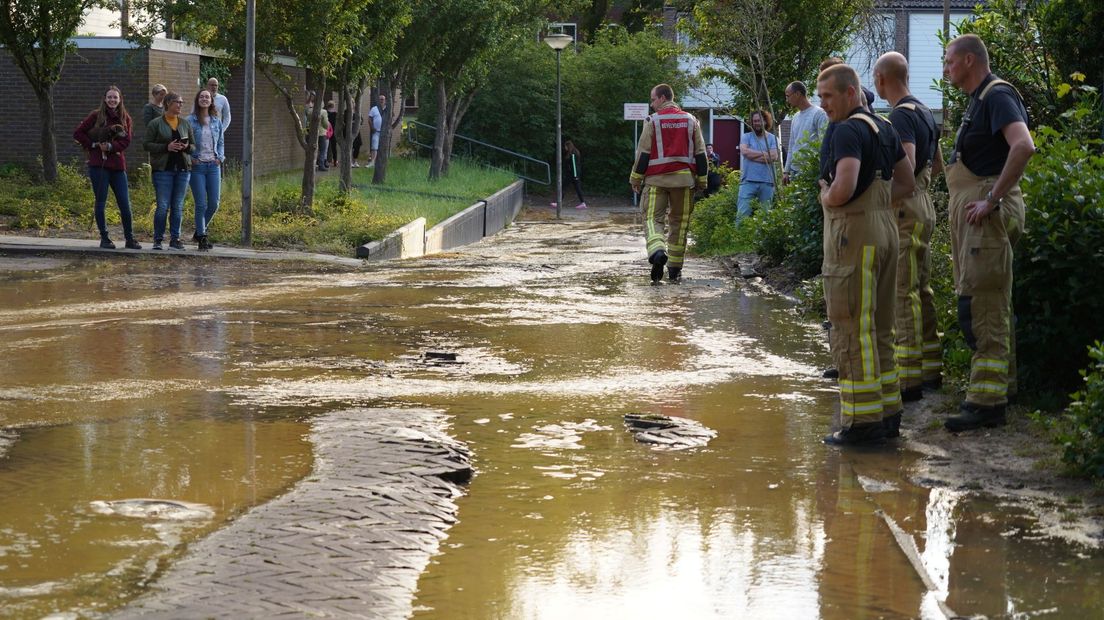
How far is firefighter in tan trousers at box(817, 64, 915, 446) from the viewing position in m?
6.57

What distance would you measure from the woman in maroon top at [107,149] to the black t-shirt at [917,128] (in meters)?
9.70

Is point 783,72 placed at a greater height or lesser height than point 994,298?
greater

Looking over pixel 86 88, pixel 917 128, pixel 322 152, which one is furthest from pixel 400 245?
pixel 322 152

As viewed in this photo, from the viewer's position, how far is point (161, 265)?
14484 mm

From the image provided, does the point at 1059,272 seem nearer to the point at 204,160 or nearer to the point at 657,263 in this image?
the point at 657,263

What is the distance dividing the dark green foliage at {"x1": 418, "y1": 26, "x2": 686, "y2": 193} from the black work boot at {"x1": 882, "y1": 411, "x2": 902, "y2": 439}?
37.5 m

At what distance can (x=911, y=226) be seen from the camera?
7.49m

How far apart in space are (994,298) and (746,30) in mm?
13074

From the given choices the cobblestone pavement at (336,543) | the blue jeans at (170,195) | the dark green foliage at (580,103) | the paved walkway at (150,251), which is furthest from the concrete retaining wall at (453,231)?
the cobblestone pavement at (336,543)

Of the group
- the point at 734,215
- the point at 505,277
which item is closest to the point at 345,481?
the point at 505,277

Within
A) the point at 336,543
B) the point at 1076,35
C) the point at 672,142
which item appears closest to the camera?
the point at 336,543

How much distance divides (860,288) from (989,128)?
1066 mm

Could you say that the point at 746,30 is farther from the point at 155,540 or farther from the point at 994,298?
the point at 155,540

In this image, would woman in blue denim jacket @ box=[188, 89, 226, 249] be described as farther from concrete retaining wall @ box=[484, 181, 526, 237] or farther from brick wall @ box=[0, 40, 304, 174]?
concrete retaining wall @ box=[484, 181, 526, 237]
